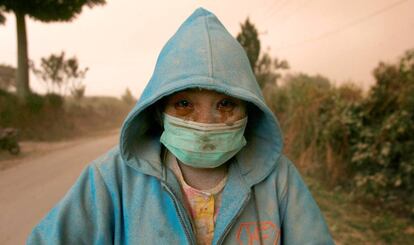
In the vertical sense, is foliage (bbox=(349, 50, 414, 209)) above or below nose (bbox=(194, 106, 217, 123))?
below

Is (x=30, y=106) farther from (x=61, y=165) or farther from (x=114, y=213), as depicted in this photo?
(x=114, y=213)

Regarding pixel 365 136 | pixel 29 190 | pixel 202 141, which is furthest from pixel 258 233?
pixel 29 190

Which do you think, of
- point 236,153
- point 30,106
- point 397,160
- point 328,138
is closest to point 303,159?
point 328,138

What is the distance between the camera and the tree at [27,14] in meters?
15.5

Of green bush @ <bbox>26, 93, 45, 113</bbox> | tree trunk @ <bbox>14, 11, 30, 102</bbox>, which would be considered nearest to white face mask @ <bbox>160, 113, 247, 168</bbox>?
green bush @ <bbox>26, 93, 45, 113</bbox>

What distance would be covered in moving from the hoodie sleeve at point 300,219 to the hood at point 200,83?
0.45ft

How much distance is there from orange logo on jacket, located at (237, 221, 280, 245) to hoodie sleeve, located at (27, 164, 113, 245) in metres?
0.50

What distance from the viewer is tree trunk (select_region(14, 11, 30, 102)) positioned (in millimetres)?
15906

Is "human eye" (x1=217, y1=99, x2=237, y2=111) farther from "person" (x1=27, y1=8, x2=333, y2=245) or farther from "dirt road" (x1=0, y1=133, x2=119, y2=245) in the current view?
"dirt road" (x1=0, y1=133, x2=119, y2=245)

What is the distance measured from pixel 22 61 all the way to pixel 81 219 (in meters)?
17.0

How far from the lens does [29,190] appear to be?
5609 mm

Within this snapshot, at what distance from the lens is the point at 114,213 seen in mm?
1413

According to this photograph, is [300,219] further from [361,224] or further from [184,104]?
[361,224]

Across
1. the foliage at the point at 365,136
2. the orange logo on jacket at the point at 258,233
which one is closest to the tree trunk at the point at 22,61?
the foliage at the point at 365,136
